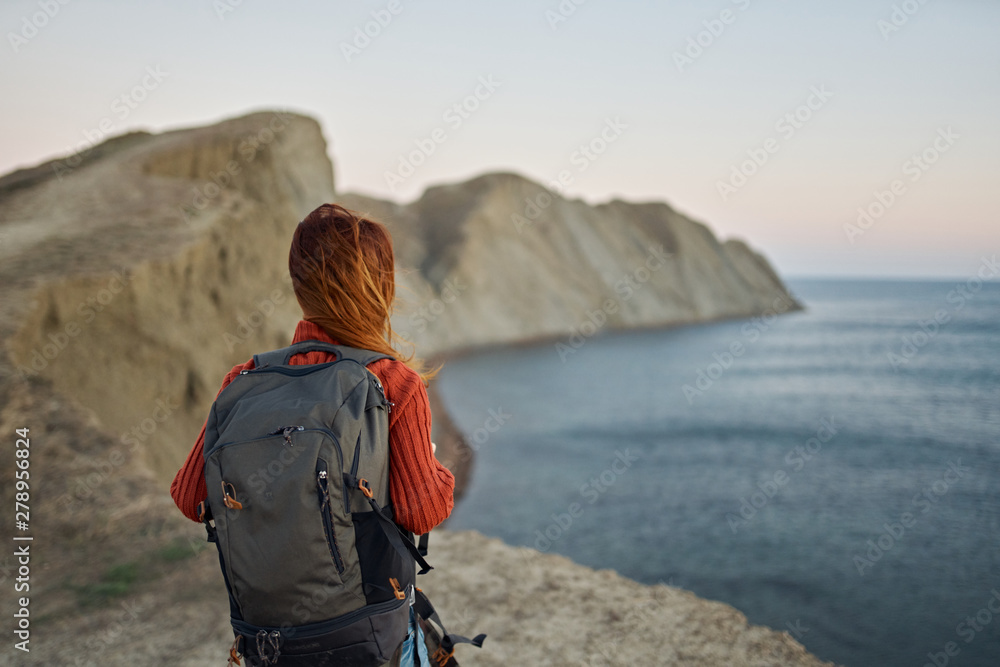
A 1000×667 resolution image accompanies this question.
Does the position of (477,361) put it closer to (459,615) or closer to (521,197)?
(521,197)

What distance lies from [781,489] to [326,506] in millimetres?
13829

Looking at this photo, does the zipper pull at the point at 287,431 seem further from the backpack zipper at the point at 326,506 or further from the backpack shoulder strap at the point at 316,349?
the backpack shoulder strap at the point at 316,349

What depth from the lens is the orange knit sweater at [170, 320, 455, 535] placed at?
1.80 m

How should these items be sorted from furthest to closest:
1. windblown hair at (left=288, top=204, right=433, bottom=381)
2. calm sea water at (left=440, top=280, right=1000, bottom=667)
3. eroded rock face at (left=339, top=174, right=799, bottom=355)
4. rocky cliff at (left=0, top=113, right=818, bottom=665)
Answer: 1. eroded rock face at (left=339, top=174, right=799, bottom=355)
2. calm sea water at (left=440, top=280, right=1000, bottom=667)
3. rocky cliff at (left=0, top=113, right=818, bottom=665)
4. windblown hair at (left=288, top=204, right=433, bottom=381)

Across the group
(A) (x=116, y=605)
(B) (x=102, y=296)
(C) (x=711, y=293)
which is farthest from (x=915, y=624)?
(C) (x=711, y=293)

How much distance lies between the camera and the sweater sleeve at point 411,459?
1799 millimetres

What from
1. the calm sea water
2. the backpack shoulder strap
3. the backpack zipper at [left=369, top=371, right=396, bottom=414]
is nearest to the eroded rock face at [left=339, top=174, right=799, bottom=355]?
the calm sea water

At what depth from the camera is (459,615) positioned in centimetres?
487

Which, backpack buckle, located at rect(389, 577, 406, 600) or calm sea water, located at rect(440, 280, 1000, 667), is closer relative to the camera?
backpack buckle, located at rect(389, 577, 406, 600)

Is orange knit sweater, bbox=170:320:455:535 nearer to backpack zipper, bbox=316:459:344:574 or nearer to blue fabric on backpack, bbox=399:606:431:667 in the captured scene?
backpack zipper, bbox=316:459:344:574

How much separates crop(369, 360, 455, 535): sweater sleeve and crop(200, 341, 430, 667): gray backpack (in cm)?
4

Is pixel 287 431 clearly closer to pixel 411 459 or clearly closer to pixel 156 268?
pixel 411 459

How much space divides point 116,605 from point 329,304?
14.0ft

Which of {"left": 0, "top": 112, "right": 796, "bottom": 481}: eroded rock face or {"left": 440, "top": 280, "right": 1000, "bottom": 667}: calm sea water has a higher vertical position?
{"left": 0, "top": 112, "right": 796, "bottom": 481}: eroded rock face
